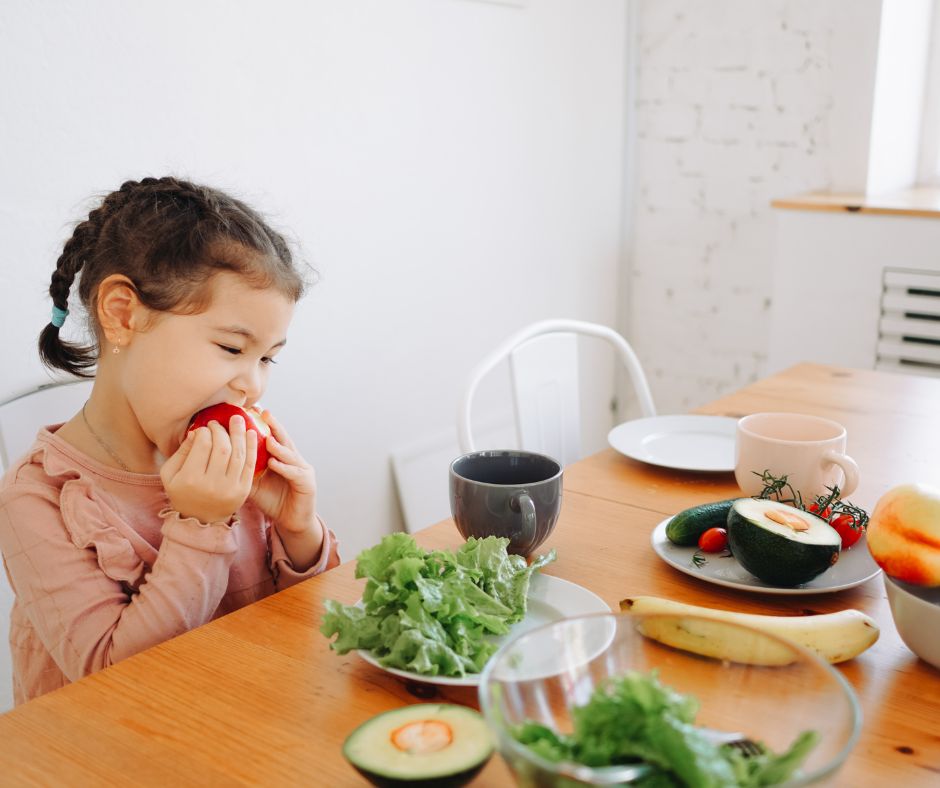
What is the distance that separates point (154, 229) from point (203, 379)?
186 mm

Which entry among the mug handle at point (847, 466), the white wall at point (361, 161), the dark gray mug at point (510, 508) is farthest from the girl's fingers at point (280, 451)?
the white wall at point (361, 161)

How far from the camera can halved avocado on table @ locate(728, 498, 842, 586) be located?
35.4 inches

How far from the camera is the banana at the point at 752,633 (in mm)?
642

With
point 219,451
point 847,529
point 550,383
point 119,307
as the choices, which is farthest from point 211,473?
point 550,383

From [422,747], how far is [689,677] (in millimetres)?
184

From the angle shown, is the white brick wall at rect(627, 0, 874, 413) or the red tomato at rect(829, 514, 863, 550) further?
the white brick wall at rect(627, 0, 874, 413)

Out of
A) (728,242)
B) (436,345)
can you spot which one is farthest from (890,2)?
(436,345)

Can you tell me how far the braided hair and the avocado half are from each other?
0.60m

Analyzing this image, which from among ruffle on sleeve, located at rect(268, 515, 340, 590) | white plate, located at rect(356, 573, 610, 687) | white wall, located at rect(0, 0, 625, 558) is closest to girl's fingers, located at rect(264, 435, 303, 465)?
ruffle on sleeve, located at rect(268, 515, 340, 590)

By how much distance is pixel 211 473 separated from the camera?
103 cm

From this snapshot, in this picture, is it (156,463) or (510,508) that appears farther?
(156,463)

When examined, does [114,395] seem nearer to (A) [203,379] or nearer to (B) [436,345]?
(A) [203,379]

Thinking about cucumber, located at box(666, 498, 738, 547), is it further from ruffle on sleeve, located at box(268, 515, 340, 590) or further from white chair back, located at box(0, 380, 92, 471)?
white chair back, located at box(0, 380, 92, 471)

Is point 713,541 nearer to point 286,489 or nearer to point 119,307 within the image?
point 286,489
